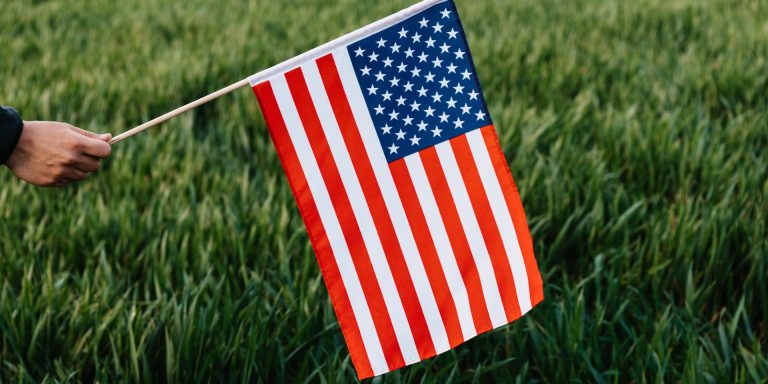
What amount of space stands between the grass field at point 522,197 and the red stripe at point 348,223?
189 mm

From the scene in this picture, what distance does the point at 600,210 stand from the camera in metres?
2.25

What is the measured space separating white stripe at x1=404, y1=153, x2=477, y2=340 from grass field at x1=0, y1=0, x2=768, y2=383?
A: 16 centimetres

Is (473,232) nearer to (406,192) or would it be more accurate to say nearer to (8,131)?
(406,192)

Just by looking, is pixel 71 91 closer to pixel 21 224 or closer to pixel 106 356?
pixel 21 224

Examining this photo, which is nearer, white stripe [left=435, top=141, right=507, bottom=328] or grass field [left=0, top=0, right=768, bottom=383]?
white stripe [left=435, top=141, right=507, bottom=328]


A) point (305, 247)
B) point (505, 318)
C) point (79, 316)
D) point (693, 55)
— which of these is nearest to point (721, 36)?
point (693, 55)

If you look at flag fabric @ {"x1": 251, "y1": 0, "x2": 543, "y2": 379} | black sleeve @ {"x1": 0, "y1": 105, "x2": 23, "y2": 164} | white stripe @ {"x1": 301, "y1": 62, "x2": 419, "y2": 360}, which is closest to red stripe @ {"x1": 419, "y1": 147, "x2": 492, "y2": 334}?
flag fabric @ {"x1": 251, "y1": 0, "x2": 543, "y2": 379}

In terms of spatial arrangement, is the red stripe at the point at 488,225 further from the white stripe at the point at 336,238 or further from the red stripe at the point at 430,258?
the white stripe at the point at 336,238

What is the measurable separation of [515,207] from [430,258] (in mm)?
187

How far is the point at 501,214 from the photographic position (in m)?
1.44

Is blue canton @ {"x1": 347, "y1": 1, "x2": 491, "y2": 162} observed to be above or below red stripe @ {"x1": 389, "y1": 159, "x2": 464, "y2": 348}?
above

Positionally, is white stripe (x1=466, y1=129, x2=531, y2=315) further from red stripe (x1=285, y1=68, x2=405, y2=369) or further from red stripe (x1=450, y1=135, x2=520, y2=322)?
red stripe (x1=285, y1=68, x2=405, y2=369)

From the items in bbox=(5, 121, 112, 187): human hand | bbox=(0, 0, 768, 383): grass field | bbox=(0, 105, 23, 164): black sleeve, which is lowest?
bbox=(0, 0, 768, 383): grass field

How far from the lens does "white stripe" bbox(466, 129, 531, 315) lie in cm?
143
